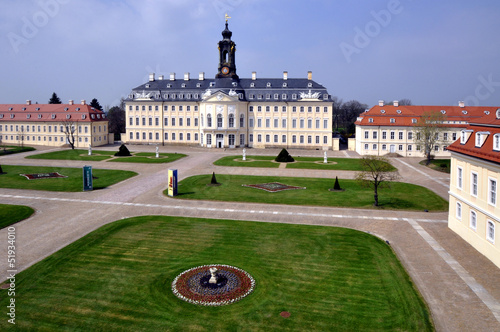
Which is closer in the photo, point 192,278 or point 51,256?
point 192,278

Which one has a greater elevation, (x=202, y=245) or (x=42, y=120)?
(x=42, y=120)

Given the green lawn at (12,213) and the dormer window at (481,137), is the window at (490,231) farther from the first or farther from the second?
the green lawn at (12,213)

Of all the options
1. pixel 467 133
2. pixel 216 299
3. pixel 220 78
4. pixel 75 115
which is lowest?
pixel 216 299

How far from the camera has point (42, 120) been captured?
248 ft

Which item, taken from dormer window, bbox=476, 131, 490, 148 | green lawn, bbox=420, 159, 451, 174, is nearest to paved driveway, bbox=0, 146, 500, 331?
green lawn, bbox=420, 159, 451, 174

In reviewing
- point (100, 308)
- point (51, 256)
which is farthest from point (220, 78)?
point (100, 308)

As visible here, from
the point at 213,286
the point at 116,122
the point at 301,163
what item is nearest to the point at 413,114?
the point at 301,163

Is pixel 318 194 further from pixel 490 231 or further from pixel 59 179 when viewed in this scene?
pixel 59 179

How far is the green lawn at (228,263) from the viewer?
14.5m

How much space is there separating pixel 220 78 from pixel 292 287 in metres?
66.7

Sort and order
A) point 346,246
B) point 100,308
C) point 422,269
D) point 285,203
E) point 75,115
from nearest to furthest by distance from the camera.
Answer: point 100,308 → point 422,269 → point 346,246 → point 285,203 → point 75,115

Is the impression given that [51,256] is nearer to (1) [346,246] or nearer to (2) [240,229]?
(2) [240,229]

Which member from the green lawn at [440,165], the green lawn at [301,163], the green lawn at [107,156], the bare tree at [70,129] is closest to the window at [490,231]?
the green lawn at [301,163]

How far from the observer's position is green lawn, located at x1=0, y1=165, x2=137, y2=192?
38.2m
